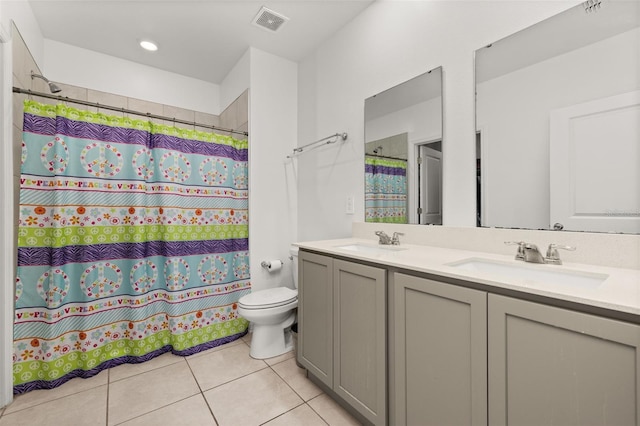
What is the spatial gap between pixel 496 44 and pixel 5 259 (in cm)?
278

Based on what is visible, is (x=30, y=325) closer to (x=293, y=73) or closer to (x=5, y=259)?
(x=5, y=259)

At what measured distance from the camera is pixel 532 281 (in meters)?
0.83

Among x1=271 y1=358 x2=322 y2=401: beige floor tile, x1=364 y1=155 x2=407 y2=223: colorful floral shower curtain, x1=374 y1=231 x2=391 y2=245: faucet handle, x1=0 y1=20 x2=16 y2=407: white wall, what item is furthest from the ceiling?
x1=271 y1=358 x2=322 y2=401: beige floor tile

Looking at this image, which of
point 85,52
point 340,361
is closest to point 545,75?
point 340,361

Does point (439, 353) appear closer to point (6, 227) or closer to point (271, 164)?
point (271, 164)

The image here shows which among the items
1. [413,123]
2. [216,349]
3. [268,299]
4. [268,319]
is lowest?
[216,349]

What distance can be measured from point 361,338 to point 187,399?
3.53 ft

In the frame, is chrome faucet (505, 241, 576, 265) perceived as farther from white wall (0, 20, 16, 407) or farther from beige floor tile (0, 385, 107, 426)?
white wall (0, 20, 16, 407)

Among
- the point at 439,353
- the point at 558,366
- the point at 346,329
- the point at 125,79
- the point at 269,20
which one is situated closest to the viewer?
the point at 558,366

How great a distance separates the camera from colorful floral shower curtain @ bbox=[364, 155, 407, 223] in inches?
70.5

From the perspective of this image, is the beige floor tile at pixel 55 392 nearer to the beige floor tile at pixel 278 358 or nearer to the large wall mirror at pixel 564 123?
the beige floor tile at pixel 278 358

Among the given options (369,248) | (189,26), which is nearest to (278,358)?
(369,248)

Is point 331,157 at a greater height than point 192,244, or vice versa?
point 331,157

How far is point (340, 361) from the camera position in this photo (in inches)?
55.7
